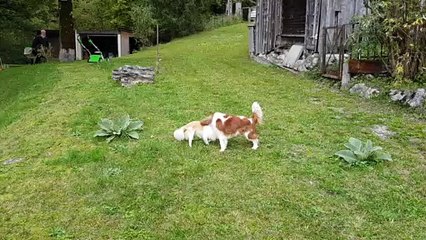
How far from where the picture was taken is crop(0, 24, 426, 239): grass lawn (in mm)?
3496

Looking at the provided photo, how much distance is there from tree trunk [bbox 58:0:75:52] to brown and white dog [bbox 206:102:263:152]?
39.4 ft

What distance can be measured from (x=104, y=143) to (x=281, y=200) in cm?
262

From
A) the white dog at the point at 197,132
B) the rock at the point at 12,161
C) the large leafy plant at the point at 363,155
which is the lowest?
the rock at the point at 12,161

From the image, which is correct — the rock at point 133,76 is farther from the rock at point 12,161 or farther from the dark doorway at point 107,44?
the dark doorway at point 107,44

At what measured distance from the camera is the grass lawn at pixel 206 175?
3.50 metres

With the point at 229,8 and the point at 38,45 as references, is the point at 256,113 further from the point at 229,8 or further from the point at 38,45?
the point at 229,8

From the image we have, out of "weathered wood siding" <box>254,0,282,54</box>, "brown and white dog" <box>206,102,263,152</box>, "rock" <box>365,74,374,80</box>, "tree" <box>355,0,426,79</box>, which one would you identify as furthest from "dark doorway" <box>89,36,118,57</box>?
"brown and white dog" <box>206,102,263,152</box>

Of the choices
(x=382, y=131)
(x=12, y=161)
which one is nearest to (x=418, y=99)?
(x=382, y=131)

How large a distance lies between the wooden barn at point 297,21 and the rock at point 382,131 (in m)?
4.83

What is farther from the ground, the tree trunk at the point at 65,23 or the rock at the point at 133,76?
the tree trunk at the point at 65,23

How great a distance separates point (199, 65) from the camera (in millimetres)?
13172

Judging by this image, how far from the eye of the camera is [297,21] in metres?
14.1

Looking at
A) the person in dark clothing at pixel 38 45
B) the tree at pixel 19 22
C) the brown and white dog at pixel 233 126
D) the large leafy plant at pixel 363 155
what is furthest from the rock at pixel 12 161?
the tree at pixel 19 22

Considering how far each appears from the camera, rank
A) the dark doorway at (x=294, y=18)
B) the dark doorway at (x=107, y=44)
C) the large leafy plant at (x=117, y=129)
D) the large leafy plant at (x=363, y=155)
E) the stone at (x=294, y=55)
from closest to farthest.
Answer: the large leafy plant at (x=363, y=155) < the large leafy plant at (x=117, y=129) < the stone at (x=294, y=55) < the dark doorway at (x=294, y=18) < the dark doorway at (x=107, y=44)
